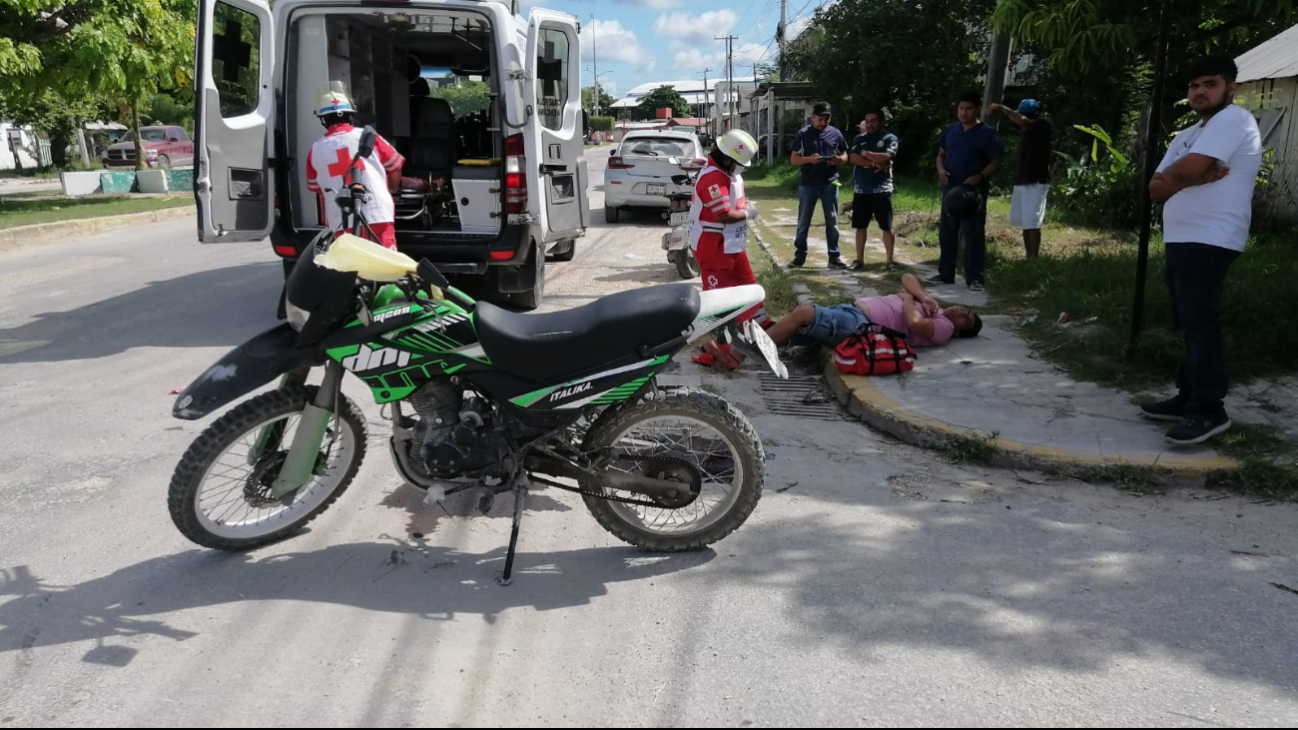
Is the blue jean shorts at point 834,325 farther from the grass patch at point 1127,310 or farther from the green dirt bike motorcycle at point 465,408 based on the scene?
the green dirt bike motorcycle at point 465,408

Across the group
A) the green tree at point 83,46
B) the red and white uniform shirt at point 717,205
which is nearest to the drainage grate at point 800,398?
the red and white uniform shirt at point 717,205

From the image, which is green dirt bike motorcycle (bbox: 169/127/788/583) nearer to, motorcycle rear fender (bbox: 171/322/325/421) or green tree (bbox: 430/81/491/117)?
motorcycle rear fender (bbox: 171/322/325/421)

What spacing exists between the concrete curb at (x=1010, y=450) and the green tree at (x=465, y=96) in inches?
267

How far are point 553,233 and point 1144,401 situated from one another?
452 cm

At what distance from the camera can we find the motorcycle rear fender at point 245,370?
11.0 feet

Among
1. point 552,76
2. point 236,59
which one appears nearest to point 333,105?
point 236,59

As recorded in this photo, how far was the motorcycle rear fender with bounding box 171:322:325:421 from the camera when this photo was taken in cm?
337

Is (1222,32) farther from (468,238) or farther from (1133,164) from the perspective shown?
(468,238)

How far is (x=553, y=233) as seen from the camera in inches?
301

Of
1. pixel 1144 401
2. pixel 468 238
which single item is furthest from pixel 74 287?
pixel 1144 401

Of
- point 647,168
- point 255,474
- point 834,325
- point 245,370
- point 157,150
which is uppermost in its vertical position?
point 157,150

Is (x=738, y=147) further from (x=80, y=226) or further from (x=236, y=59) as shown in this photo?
(x=80, y=226)

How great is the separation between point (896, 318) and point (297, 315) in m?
4.22

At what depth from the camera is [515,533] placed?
11.9 ft
